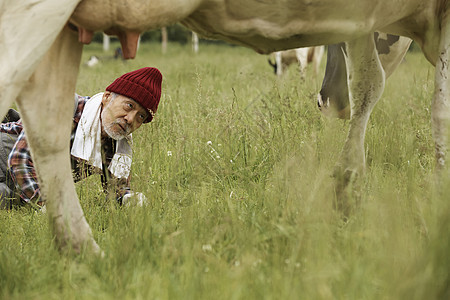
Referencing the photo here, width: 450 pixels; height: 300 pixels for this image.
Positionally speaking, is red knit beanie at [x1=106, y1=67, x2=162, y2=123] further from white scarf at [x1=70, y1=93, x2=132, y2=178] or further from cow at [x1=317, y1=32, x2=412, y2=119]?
cow at [x1=317, y1=32, x2=412, y2=119]

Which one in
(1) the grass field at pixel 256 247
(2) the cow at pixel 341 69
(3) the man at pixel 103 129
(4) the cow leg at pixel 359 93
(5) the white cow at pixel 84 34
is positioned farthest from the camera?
(2) the cow at pixel 341 69

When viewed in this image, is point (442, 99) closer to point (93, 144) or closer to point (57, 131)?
point (57, 131)

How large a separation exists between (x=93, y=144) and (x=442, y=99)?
1.97m

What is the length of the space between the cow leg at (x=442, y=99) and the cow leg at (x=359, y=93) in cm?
47

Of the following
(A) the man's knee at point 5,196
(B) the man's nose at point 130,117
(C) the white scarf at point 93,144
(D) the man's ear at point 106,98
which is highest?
(D) the man's ear at point 106,98

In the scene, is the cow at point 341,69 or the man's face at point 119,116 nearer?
the man's face at point 119,116

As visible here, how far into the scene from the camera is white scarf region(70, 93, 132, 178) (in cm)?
327

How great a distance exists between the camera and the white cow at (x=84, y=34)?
1857 millimetres

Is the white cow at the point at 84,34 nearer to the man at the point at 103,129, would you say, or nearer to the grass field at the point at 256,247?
the grass field at the point at 256,247

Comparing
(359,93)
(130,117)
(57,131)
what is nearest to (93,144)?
(130,117)

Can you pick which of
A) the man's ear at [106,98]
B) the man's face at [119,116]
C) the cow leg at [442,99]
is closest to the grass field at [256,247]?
the cow leg at [442,99]

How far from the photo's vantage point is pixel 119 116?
3.42 m

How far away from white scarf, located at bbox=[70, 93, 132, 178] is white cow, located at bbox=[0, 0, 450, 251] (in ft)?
3.28

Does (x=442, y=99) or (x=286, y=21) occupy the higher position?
(x=286, y=21)
